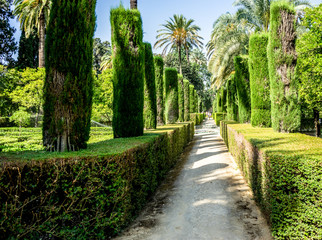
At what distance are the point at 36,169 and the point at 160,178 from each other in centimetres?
417

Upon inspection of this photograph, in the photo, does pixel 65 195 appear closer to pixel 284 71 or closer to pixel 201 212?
pixel 201 212

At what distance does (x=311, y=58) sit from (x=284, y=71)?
195 inches

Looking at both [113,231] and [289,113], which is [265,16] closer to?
[289,113]

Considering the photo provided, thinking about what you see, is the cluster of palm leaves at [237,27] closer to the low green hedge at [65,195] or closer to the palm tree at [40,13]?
the palm tree at [40,13]

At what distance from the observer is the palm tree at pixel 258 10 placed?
721 inches

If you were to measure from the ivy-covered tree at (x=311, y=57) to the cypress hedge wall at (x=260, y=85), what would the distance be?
2.37m

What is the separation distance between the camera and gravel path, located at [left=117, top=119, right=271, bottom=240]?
11.5 ft

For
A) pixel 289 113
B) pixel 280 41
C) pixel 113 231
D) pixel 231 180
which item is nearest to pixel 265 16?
pixel 280 41

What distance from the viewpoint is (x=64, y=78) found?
13.3ft

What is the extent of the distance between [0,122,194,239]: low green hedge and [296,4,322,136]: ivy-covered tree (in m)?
10.2

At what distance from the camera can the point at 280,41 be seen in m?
6.91

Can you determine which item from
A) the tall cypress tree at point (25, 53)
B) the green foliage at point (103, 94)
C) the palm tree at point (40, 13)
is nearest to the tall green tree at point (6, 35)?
the tall cypress tree at point (25, 53)

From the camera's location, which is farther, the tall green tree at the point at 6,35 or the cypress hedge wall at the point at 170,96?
the tall green tree at the point at 6,35

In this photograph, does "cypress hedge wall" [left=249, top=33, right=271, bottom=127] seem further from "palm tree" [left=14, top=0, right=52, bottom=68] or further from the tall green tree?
the tall green tree
